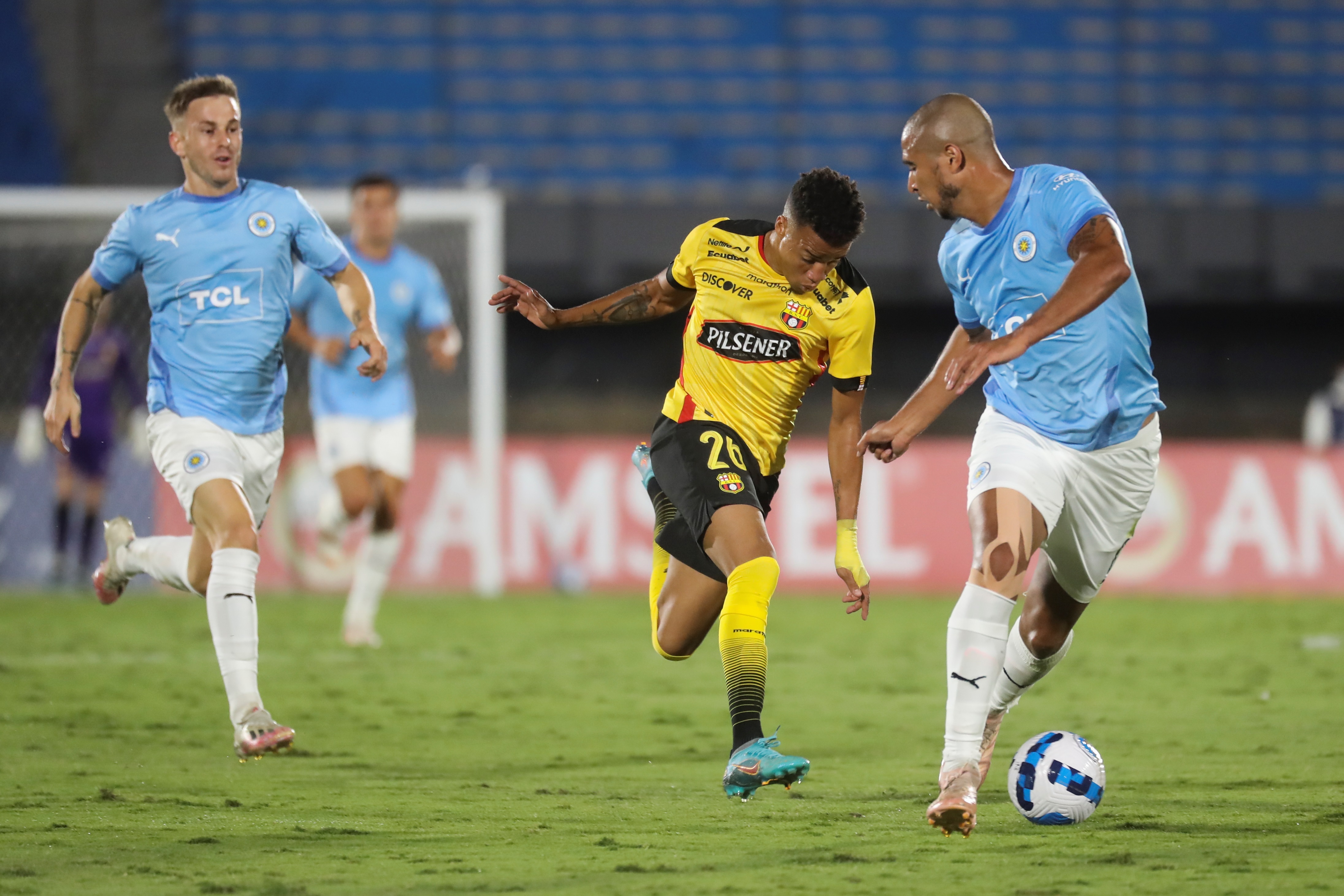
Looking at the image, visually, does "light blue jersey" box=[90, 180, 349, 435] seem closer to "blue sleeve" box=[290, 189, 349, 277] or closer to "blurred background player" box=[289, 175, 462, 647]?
"blue sleeve" box=[290, 189, 349, 277]

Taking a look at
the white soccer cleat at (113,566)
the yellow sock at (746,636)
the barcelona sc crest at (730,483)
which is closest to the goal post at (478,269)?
the white soccer cleat at (113,566)

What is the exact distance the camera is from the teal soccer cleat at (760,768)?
4770mm

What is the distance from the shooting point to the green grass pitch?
4.03 m

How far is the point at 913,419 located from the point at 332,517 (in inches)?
247

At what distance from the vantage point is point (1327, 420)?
50.8ft

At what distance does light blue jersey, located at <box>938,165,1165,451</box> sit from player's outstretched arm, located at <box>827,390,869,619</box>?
0.60 meters

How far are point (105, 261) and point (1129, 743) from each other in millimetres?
4243

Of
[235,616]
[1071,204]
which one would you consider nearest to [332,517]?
[235,616]

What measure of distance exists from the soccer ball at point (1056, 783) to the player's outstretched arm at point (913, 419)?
94 centimetres

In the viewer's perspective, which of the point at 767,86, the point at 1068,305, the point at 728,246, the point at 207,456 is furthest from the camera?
the point at 767,86

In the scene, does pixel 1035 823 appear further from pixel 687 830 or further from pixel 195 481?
pixel 195 481

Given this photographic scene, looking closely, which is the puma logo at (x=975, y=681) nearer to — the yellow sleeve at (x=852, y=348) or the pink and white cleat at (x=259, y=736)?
the yellow sleeve at (x=852, y=348)

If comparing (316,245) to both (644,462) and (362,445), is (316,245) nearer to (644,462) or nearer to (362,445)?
(644,462)

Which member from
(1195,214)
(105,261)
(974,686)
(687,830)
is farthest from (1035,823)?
(1195,214)
